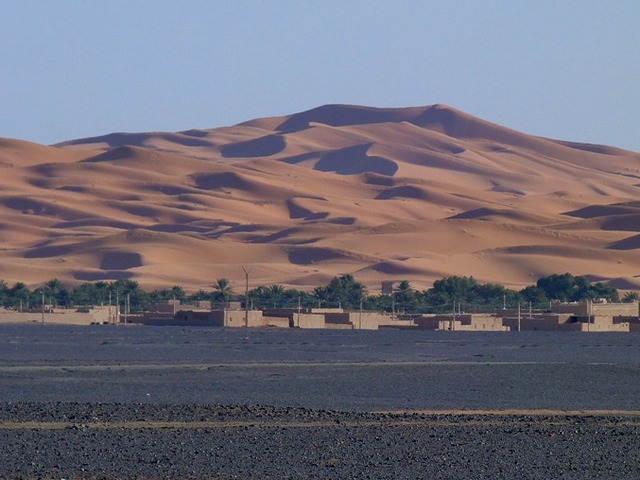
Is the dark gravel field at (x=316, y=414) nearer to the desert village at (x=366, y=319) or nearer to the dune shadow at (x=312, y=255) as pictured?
the desert village at (x=366, y=319)

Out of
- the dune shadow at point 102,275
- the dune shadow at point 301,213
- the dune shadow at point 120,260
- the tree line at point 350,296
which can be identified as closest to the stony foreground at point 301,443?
the tree line at point 350,296

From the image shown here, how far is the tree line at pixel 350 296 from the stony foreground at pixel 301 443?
Result: 49.2 m

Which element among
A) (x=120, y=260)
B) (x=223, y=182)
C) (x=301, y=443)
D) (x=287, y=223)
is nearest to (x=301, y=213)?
(x=287, y=223)

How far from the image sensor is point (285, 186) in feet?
513

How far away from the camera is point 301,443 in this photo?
1512cm

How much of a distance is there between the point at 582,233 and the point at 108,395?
100481 millimetres

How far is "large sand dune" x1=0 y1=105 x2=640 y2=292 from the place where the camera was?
102250 mm

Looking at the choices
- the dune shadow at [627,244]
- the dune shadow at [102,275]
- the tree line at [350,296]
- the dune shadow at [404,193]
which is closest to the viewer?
the tree line at [350,296]

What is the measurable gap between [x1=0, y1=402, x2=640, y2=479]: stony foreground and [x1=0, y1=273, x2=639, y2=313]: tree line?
49188 millimetres

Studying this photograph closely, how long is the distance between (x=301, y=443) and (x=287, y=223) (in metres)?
121

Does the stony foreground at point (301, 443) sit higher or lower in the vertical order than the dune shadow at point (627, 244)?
lower

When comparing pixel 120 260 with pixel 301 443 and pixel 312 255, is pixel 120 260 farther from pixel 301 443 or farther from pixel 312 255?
pixel 301 443

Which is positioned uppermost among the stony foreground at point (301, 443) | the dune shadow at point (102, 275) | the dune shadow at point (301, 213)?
the dune shadow at point (301, 213)

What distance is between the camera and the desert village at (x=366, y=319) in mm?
52812
